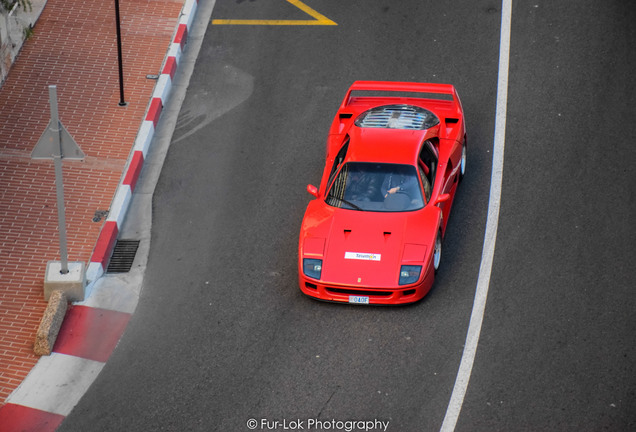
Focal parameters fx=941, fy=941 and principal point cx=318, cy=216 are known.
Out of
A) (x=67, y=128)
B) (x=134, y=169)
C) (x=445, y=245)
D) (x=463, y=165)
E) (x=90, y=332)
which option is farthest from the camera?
(x=67, y=128)

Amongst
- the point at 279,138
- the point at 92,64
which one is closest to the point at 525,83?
the point at 279,138

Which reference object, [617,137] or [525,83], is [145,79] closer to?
[525,83]

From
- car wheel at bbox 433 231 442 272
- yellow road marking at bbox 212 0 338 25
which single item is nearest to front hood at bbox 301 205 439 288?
car wheel at bbox 433 231 442 272

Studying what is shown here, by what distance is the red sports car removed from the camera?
36.9ft

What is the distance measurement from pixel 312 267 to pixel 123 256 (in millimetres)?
2893

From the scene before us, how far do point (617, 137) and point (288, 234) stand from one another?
5330 millimetres

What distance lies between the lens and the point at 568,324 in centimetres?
1121

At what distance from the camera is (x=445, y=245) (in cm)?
1250

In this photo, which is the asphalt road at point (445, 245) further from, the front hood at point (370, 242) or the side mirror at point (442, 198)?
the side mirror at point (442, 198)

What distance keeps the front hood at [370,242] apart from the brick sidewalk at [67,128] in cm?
338

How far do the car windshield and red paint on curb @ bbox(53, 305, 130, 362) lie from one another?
311 centimetres

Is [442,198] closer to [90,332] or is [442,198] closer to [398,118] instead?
[398,118]

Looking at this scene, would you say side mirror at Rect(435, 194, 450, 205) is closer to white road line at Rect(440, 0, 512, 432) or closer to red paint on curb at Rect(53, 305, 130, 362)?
white road line at Rect(440, 0, 512, 432)

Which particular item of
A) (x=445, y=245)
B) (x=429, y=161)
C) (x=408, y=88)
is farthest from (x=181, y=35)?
(x=445, y=245)
